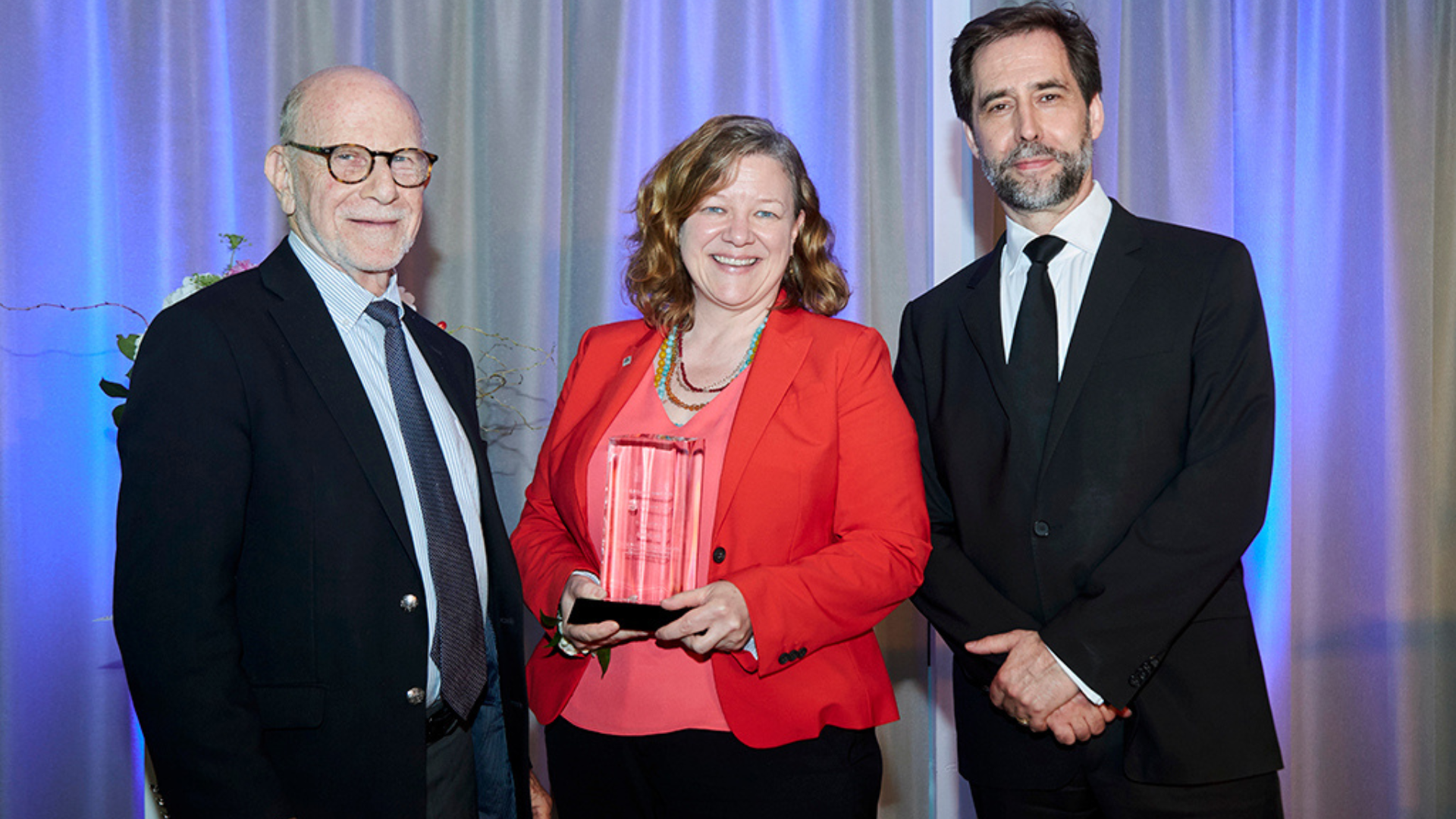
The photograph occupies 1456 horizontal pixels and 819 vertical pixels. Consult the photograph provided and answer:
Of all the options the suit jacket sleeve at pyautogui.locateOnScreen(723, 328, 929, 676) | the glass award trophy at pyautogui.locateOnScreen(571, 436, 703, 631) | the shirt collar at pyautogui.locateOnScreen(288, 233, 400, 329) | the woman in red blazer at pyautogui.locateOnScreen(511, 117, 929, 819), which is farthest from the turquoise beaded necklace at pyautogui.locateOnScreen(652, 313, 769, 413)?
the shirt collar at pyautogui.locateOnScreen(288, 233, 400, 329)

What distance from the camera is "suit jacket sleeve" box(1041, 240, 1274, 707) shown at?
189 cm

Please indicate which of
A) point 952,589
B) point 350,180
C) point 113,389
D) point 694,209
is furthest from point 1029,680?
point 113,389

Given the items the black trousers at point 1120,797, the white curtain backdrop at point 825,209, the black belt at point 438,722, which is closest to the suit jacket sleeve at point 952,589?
the black trousers at point 1120,797

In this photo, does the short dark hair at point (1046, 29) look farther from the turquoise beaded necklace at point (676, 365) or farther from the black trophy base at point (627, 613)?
the black trophy base at point (627, 613)

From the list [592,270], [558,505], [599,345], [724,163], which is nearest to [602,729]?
[558,505]

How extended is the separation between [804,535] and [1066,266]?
0.81 metres

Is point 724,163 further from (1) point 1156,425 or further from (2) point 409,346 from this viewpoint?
(1) point 1156,425

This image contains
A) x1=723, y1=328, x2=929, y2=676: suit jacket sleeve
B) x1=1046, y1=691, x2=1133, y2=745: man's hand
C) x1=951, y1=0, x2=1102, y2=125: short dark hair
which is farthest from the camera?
x1=951, y1=0, x2=1102, y2=125: short dark hair

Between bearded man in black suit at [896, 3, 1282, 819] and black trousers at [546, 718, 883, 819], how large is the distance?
1.09 ft

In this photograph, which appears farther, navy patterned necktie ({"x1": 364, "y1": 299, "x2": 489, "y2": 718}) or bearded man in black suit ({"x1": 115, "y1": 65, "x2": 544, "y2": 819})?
navy patterned necktie ({"x1": 364, "y1": 299, "x2": 489, "y2": 718})

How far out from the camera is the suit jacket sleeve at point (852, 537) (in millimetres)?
1805

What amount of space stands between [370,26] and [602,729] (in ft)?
8.21

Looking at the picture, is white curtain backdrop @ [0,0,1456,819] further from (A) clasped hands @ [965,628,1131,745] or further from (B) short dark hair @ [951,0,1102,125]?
(A) clasped hands @ [965,628,1131,745]

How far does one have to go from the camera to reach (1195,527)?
191 cm
